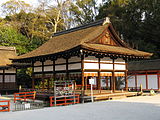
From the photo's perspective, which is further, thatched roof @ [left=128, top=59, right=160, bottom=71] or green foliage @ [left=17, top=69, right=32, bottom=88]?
green foliage @ [left=17, top=69, right=32, bottom=88]

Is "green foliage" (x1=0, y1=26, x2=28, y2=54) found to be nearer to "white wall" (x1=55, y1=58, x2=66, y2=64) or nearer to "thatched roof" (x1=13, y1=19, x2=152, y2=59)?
"thatched roof" (x1=13, y1=19, x2=152, y2=59)

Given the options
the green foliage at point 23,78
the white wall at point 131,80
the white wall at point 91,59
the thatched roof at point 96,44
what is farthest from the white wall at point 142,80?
the green foliage at point 23,78

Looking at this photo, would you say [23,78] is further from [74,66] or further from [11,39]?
[74,66]

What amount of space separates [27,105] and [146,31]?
87.5 feet

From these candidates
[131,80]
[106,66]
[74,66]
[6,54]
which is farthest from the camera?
[6,54]

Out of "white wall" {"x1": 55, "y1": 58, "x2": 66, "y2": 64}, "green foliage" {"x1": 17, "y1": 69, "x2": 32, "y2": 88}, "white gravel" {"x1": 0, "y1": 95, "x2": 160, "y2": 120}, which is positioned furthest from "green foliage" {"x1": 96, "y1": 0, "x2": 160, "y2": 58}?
"white gravel" {"x1": 0, "y1": 95, "x2": 160, "y2": 120}

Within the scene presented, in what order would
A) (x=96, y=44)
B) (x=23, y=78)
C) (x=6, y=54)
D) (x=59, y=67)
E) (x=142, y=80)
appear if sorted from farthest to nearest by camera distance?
1. (x=23, y=78)
2. (x=6, y=54)
3. (x=142, y=80)
4. (x=59, y=67)
5. (x=96, y=44)

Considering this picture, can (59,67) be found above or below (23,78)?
above

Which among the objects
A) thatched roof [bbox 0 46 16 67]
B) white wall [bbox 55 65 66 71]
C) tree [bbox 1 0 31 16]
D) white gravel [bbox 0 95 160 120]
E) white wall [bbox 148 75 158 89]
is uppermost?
tree [bbox 1 0 31 16]

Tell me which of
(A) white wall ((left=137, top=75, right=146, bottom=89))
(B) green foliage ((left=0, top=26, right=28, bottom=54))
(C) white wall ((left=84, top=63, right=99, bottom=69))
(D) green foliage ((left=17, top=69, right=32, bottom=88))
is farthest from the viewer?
(B) green foliage ((left=0, top=26, right=28, bottom=54))

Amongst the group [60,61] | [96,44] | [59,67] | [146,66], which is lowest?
[59,67]

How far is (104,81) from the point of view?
29109 millimetres

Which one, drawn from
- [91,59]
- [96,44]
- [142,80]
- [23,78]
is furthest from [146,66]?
[23,78]

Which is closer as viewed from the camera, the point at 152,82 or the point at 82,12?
the point at 152,82
